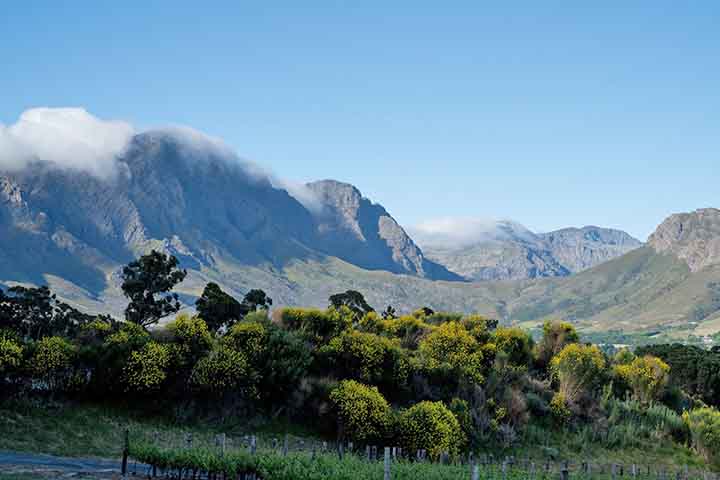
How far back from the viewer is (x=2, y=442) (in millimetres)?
33000

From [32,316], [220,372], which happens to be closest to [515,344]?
[220,372]

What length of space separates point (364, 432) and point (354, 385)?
305cm

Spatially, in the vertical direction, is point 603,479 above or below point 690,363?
below

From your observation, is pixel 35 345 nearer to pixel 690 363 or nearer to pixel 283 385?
pixel 283 385

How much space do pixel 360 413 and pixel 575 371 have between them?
23.0 metres

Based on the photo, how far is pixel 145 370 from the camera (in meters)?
39.6

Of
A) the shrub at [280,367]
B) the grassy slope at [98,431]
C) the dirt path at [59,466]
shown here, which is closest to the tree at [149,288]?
the shrub at [280,367]

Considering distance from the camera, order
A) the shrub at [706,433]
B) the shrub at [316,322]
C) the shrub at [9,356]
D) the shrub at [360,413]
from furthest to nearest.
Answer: the shrub at [316,322], the shrub at [706,433], the shrub at [360,413], the shrub at [9,356]

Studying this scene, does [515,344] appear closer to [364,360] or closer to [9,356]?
[364,360]

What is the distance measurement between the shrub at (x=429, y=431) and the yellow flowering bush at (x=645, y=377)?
2694 cm

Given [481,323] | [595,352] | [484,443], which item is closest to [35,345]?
[484,443]

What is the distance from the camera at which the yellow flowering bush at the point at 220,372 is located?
136 feet

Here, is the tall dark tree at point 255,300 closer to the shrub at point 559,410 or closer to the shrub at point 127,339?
the shrub at point 559,410

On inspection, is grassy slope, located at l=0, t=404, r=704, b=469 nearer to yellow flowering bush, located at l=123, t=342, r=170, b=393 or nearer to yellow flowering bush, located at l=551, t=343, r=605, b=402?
yellow flowering bush, located at l=123, t=342, r=170, b=393
